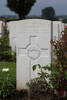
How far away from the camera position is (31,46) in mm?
5336

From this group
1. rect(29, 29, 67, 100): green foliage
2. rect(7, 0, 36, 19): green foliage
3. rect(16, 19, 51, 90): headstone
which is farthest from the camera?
rect(7, 0, 36, 19): green foliage

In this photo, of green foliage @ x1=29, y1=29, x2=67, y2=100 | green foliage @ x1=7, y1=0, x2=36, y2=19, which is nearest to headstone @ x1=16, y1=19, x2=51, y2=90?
green foliage @ x1=29, y1=29, x2=67, y2=100

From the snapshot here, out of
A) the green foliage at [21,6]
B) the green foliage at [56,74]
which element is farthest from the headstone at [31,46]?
the green foliage at [21,6]

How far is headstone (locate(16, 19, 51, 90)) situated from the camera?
5.25 meters

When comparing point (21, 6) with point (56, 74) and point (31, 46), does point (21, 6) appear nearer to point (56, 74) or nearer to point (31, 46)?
point (31, 46)

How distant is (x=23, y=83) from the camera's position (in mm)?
5418

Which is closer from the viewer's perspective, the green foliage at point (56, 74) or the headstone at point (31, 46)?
the green foliage at point (56, 74)

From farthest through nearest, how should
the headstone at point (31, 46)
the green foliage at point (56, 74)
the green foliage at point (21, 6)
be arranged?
1. the green foliage at point (21, 6)
2. the headstone at point (31, 46)
3. the green foliage at point (56, 74)

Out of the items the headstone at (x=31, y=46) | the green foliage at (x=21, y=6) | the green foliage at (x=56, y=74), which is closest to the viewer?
the green foliage at (x=56, y=74)

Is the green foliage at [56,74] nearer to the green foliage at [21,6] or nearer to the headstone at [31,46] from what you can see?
the headstone at [31,46]

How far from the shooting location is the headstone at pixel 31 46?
525 centimetres

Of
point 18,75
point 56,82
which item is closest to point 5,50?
point 18,75

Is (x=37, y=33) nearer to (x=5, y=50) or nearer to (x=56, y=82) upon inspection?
(x=56, y=82)

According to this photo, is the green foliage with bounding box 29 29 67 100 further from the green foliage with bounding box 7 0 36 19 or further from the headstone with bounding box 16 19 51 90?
the green foliage with bounding box 7 0 36 19
